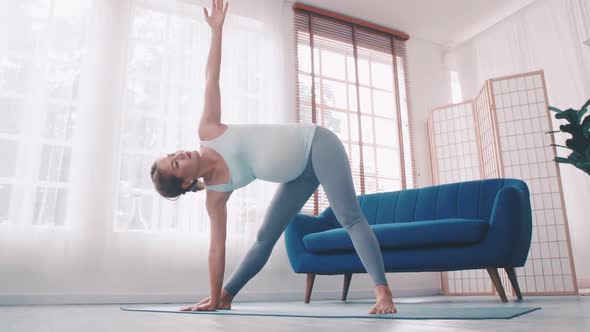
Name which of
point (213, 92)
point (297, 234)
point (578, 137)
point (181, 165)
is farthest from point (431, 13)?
point (181, 165)

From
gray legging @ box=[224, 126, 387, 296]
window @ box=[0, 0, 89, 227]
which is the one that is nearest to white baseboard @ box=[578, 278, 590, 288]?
gray legging @ box=[224, 126, 387, 296]

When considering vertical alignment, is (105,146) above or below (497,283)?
above

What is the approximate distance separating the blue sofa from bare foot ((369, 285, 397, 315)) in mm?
1158

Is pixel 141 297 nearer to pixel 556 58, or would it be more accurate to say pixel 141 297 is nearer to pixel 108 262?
pixel 108 262

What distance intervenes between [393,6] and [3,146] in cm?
401

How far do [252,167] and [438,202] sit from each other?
195 centimetres

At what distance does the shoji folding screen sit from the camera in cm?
358

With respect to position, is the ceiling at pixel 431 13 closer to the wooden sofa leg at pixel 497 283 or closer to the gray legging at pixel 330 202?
the wooden sofa leg at pixel 497 283

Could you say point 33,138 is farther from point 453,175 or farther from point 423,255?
point 453,175

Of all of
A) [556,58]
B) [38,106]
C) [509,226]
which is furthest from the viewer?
[556,58]

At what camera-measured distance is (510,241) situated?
8.35 feet

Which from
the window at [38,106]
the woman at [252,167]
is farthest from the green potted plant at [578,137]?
the window at [38,106]

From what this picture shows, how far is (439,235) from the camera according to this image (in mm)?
2668

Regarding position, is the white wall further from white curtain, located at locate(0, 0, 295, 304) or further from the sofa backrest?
the sofa backrest
